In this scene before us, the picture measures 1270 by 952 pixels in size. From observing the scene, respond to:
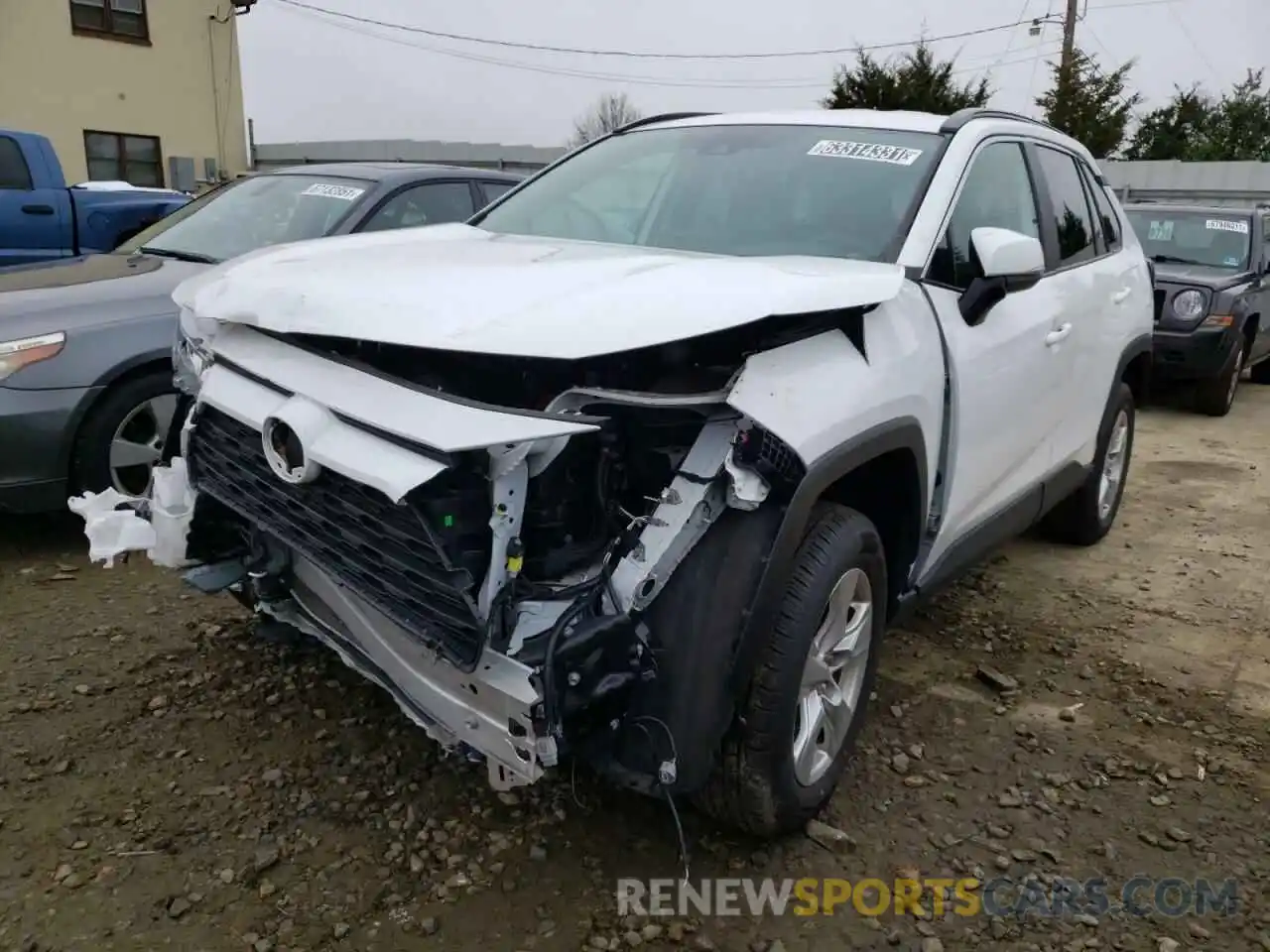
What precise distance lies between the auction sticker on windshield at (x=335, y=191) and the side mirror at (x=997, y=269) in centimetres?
Result: 324

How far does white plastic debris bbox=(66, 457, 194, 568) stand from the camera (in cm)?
275

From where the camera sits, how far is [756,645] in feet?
7.25

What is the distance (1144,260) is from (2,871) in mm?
5025

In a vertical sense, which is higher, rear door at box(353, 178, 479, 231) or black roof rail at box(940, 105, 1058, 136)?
black roof rail at box(940, 105, 1058, 136)

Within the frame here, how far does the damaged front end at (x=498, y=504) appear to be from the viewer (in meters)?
2.03

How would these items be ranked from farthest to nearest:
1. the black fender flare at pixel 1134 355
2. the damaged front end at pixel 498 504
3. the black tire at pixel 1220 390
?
1. the black tire at pixel 1220 390
2. the black fender flare at pixel 1134 355
3. the damaged front end at pixel 498 504

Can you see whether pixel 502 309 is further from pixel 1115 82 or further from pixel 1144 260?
pixel 1115 82

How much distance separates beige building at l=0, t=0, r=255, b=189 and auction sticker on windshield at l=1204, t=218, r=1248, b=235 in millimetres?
16034

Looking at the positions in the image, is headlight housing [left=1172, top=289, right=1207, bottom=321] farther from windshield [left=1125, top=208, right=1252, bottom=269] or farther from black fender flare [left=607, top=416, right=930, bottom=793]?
black fender flare [left=607, top=416, right=930, bottom=793]

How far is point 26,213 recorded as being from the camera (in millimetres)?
7977

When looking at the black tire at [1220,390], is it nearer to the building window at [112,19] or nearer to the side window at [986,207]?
the side window at [986,207]

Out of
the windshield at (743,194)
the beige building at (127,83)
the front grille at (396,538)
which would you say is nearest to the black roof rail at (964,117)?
the windshield at (743,194)

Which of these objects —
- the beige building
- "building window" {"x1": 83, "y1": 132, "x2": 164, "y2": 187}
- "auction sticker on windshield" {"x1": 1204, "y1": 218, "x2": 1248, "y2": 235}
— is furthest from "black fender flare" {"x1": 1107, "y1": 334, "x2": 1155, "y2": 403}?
"building window" {"x1": 83, "y1": 132, "x2": 164, "y2": 187}

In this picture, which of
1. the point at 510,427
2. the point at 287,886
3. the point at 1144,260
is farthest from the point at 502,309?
the point at 1144,260
